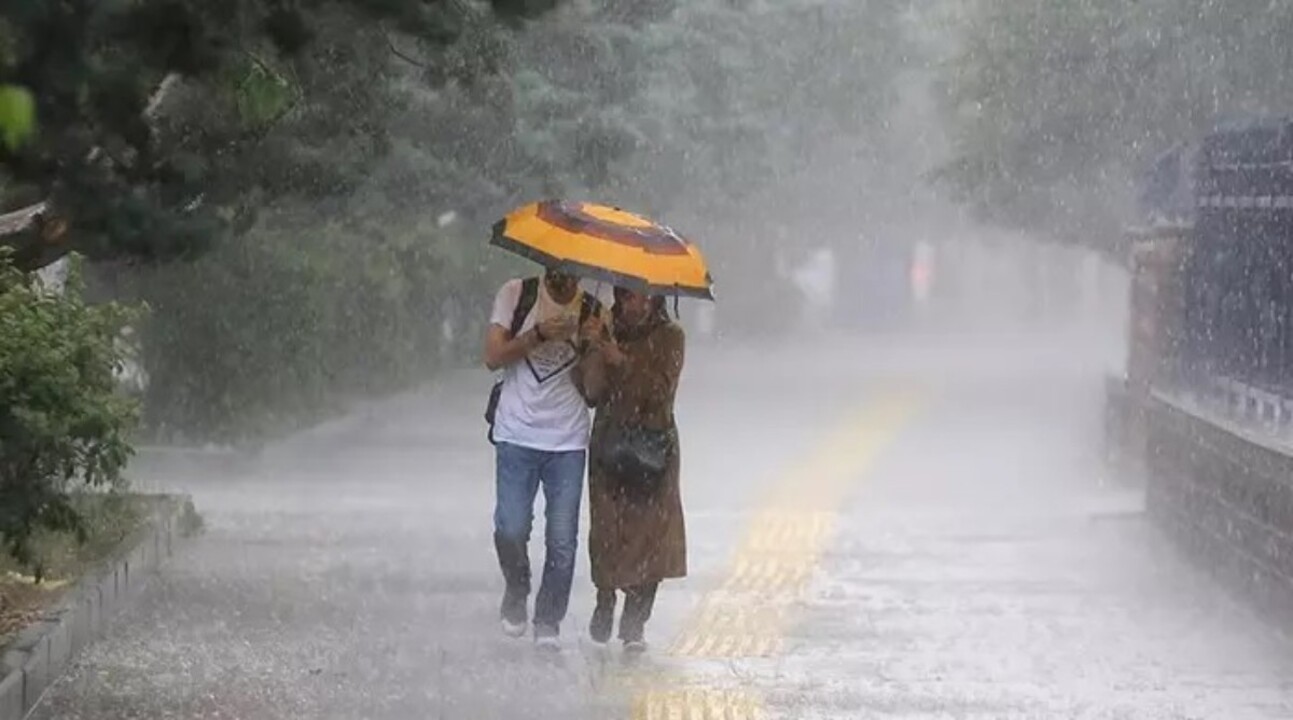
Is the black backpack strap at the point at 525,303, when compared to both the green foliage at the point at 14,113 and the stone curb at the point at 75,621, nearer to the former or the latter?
the stone curb at the point at 75,621

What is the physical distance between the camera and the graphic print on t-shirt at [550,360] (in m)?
10.8

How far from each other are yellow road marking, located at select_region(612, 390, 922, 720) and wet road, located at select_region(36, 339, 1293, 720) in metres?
0.03

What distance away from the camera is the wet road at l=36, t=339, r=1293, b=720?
994cm

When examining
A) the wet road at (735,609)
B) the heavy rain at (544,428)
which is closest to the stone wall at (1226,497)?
the heavy rain at (544,428)

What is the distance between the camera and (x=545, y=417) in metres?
10.8

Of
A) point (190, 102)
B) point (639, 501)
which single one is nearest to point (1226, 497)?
point (639, 501)

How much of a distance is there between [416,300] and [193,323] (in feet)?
32.0

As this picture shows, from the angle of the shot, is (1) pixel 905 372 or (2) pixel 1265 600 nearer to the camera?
(2) pixel 1265 600

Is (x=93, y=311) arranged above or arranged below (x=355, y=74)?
below

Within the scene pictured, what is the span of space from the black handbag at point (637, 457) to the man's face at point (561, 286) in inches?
22.3

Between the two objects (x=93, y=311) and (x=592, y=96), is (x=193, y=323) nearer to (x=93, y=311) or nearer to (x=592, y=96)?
(x=592, y=96)

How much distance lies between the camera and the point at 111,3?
650 centimetres

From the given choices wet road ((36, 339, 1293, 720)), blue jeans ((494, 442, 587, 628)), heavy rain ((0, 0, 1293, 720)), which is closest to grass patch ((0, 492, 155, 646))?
heavy rain ((0, 0, 1293, 720))

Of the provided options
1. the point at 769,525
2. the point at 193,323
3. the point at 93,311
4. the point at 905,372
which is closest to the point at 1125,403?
the point at 769,525
